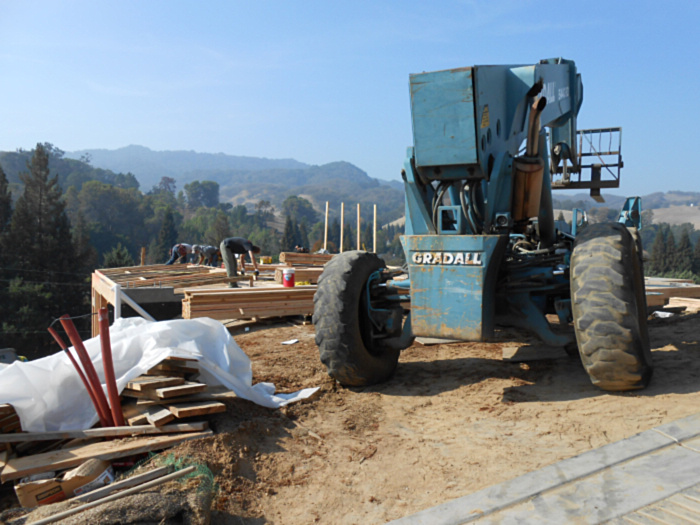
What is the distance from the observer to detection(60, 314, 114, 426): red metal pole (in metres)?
4.48

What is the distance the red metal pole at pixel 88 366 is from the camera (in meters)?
4.48

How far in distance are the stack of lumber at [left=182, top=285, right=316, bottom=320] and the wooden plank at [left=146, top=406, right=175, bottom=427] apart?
611 cm

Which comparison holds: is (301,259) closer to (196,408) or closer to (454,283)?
(454,283)

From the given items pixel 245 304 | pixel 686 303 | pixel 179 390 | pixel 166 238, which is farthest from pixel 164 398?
pixel 166 238

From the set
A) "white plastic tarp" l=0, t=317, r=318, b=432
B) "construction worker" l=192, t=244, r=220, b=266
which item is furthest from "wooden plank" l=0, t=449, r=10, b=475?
"construction worker" l=192, t=244, r=220, b=266

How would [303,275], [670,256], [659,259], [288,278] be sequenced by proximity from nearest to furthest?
[288,278] < [303,275] < [670,256] < [659,259]

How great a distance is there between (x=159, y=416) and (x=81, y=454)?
64cm

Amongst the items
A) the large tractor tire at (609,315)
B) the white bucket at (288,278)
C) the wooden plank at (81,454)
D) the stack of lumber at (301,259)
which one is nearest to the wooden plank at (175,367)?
the wooden plank at (81,454)

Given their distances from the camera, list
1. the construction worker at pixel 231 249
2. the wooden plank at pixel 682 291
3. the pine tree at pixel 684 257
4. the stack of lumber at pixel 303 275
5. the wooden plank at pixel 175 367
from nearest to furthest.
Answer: the wooden plank at pixel 175 367, the wooden plank at pixel 682 291, the stack of lumber at pixel 303 275, the construction worker at pixel 231 249, the pine tree at pixel 684 257

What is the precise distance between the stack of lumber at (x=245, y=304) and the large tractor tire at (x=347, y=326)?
4808 mm

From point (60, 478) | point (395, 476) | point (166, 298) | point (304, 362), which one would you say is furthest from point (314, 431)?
point (166, 298)

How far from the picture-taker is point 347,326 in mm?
6078

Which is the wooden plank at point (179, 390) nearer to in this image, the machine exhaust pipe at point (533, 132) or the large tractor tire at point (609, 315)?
the large tractor tire at point (609, 315)

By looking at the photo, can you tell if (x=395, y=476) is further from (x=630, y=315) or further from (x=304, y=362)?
(x=304, y=362)
